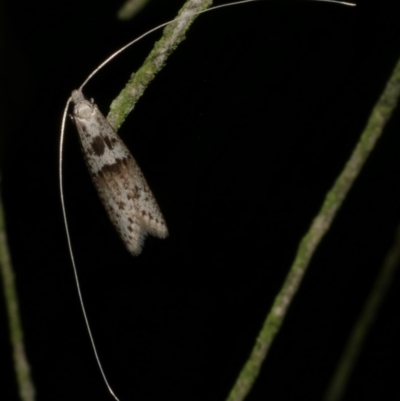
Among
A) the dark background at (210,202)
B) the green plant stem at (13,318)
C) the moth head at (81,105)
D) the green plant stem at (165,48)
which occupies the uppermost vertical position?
the green plant stem at (165,48)

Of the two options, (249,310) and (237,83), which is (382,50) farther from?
(249,310)

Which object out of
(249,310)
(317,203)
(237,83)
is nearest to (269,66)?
(237,83)

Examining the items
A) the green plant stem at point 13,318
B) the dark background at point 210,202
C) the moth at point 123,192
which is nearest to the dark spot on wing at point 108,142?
the moth at point 123,192

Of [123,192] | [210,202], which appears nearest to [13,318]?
[123,192]

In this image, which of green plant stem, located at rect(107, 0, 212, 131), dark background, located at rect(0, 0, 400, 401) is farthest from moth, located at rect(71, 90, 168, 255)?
green plant stem, located at rect(107, 0, 212, 131)

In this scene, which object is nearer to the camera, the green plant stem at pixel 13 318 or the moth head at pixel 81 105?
the green plant stem at pixel 13 318

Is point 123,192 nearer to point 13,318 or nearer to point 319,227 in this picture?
point 13,318

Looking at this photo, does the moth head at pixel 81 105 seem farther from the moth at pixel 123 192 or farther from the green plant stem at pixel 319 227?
the green plant stem at pixel 319 227

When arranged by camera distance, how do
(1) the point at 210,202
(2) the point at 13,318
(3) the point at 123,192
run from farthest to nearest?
(1) the point at 210,202 < (3) the point at 123,192 < (2) the point at 13,318
